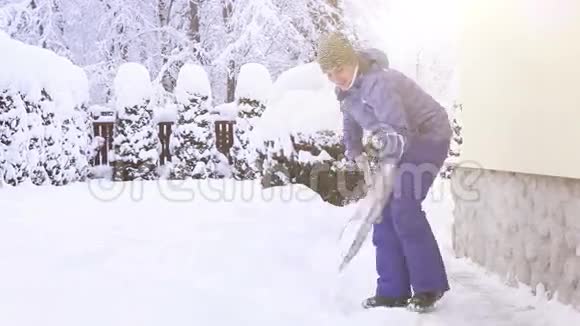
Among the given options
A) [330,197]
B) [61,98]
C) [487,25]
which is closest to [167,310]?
[487,25]

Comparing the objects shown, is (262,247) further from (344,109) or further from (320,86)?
(320,86)

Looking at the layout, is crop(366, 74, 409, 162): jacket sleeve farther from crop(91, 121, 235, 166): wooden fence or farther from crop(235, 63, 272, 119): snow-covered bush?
crop(91, 121, 235, 166): wooden fence

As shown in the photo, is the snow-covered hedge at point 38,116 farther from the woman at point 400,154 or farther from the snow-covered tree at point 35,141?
the woman at point 400,154

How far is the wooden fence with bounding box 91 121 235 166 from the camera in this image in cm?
1030

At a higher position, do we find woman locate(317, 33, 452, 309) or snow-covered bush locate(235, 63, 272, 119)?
snow-covered bush locate(235, 63, 272, 119)

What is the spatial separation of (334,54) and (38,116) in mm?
6090

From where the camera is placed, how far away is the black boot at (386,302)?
8.55 feet

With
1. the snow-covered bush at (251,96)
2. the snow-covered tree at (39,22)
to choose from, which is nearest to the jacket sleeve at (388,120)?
the snow-covered bush at (251,96)

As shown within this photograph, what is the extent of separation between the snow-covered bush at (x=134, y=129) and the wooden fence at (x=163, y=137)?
1.10m

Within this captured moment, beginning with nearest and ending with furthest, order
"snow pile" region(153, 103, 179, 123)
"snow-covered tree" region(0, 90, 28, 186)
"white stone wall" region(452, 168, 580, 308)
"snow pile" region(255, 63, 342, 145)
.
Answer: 1. "white stone wall" region(452, 168, 580, 308)
2. "snow pile" region(255, 63, 342, 145)
3. "snow-covered tree" region(0, 90, 28, 186)
4. "snow pile" region(153, 103, 179, 123)

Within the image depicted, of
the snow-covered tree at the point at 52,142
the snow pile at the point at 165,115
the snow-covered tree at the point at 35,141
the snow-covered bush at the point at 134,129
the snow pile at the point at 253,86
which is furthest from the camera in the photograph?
the snow pile at the point at 165,115

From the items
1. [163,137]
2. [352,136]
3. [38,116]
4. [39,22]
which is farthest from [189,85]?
[352,136]

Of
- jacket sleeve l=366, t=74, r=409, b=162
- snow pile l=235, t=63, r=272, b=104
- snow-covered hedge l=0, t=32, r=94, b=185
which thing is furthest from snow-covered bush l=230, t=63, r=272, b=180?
jacket sleeve l=366, t=74, r=409, b=162

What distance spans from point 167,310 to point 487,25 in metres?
2.36
